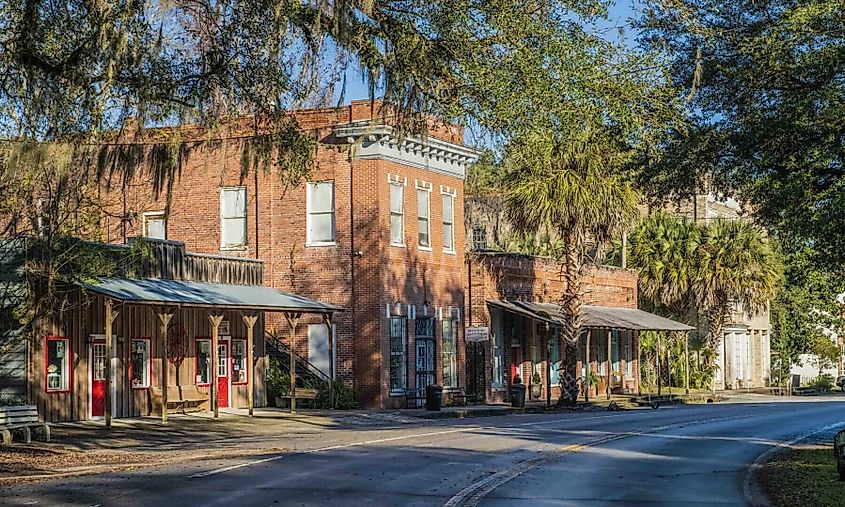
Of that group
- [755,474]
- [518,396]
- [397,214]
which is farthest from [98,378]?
[755,474]

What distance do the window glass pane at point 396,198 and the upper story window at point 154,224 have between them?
26.4ft

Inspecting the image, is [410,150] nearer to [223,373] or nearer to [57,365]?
[223,373]

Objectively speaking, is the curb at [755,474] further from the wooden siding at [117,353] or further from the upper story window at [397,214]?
the upper story window at [397,214]

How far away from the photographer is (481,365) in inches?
1777

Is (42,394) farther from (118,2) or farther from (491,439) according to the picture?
(118,2)

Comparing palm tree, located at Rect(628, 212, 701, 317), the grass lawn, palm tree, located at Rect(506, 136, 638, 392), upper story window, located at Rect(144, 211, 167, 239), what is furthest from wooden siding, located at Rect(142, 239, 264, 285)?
palm tree, located at Rect(628, 212, 701, 317)

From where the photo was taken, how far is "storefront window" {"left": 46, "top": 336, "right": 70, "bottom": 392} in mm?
30562

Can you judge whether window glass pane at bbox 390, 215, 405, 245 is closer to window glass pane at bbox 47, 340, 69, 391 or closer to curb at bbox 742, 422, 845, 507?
window glass pane at bbox 47, 340, 69, 391

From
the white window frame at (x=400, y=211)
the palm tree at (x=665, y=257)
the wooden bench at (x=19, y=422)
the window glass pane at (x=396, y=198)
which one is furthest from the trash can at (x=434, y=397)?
the palm tree at (x=665, y=257)

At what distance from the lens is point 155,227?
1693 inches

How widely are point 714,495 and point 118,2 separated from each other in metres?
10.2

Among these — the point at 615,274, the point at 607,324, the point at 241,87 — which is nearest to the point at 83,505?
the point at 241,87

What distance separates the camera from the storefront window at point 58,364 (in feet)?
100

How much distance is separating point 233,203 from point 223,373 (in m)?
6.43
